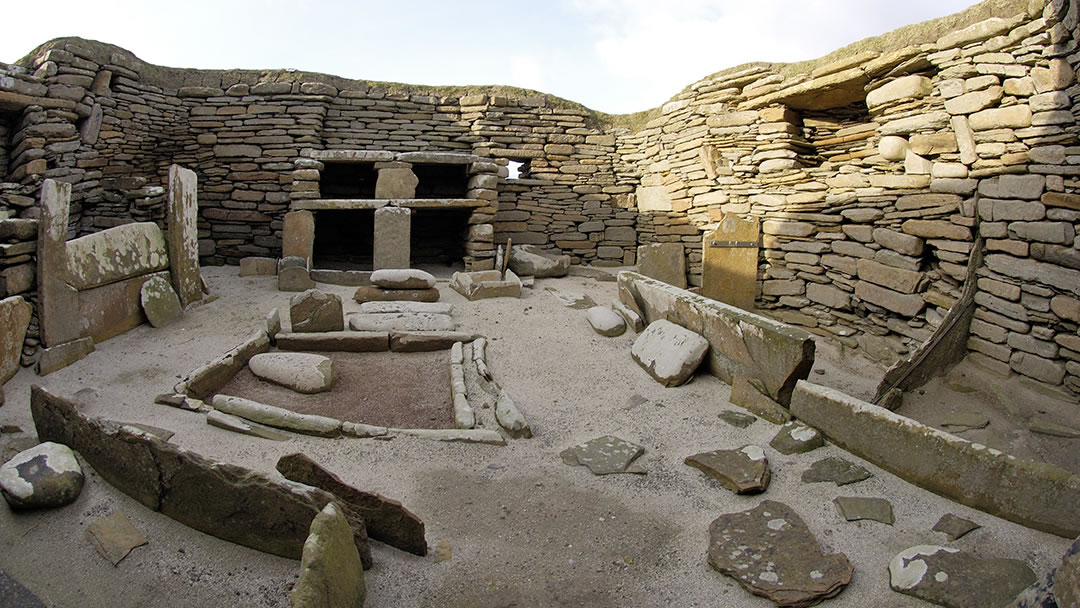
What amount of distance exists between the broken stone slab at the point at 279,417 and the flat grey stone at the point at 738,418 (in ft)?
9.90

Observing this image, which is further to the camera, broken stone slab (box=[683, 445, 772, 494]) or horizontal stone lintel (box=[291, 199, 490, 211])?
horizontal stone lintel (box=[291, 199, 490, 211])

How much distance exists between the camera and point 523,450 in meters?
4.30

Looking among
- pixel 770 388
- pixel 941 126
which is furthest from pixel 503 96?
pixel 770 388

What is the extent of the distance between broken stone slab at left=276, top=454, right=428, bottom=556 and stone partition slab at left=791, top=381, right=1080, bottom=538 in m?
2.92

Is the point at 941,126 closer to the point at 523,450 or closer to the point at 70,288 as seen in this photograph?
the point at 523,450

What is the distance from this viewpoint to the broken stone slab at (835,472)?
3680 millimetres

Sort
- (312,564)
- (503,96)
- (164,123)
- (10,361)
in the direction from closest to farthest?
(312,564) → (10,361) → (164,123) → (503,96)

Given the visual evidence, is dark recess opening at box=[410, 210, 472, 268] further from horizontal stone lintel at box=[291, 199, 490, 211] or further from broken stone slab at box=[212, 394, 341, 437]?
broken stone slab at box=[212, 394, 341, 437]

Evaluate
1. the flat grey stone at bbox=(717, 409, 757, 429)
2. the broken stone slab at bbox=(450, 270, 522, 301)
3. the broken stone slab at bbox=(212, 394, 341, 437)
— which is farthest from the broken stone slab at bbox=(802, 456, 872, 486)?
the broken stone slab at bbox=(450, 270, 522, 301)

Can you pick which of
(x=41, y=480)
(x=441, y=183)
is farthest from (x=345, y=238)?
(x=41, y=480)

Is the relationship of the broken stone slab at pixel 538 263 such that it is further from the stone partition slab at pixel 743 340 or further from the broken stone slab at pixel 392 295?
the stone partition slab at pixel 743 340

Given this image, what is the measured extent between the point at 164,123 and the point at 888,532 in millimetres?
11323

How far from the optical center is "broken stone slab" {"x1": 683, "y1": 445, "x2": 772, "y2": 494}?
3.67 m

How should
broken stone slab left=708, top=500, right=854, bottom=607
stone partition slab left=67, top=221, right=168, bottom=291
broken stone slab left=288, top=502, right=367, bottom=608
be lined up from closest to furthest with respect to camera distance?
broken stone slab left=288, top=502, right=367, bottom=608 < broken stone slab left=708, top=500, right=854, bottom=607 < stone partition slab left=67, top=221, right=168, bottom=291
